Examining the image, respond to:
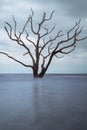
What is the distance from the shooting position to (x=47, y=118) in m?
3.53

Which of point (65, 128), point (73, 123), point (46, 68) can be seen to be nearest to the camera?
point (65, 128)

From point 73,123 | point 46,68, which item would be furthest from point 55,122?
point 46,68

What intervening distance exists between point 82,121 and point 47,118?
1.66ft

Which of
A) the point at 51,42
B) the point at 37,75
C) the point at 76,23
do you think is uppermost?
the point at 76,23

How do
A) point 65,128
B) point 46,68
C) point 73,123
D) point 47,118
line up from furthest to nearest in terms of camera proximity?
point 46,68
point 47,118
point 73,123
point 65,128

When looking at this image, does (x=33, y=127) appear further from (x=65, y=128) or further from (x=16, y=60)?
(x=16, y=60)

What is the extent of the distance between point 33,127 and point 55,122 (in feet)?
1.26

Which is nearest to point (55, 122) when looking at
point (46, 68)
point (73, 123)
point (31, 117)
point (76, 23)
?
point (73, 123)

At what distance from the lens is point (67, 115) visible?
12.2 ft

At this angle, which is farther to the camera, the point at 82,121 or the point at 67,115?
the point at 67,115

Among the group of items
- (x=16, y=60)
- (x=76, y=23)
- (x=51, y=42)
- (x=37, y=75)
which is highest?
(x=76, y=23)

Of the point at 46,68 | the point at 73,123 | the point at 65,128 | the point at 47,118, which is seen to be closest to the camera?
the point at 65,128

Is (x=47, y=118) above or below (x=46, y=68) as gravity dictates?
above

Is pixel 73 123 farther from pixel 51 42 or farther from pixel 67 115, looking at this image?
pixel 51 42
